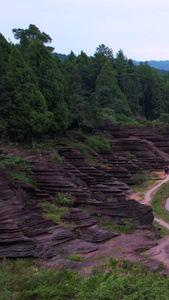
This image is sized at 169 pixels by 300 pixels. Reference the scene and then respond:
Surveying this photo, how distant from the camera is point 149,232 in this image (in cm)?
1335

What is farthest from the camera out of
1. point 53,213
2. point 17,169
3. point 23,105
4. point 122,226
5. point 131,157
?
point 131,157

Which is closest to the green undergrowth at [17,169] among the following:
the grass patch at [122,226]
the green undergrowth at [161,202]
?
the grass patch at [122,226]

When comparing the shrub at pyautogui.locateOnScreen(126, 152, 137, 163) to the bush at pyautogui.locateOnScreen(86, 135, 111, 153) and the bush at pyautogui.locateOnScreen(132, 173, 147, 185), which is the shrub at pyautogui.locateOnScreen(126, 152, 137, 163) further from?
the bush at pyautogui.locateOnScreen(132, 173, 147, 185)

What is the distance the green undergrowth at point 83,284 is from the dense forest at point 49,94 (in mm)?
17438

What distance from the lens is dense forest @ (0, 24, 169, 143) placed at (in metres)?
25.1

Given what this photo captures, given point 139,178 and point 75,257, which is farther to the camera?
point 139,178

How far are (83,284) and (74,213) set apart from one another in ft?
21.0

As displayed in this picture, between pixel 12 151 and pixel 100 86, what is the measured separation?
31109 mm

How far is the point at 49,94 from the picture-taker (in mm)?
29094

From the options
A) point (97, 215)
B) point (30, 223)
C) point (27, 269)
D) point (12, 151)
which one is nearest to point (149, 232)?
point (97, 215)

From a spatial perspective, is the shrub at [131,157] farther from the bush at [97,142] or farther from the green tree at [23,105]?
the green tree at [23,105]

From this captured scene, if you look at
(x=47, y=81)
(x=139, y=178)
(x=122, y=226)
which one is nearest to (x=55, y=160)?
(x=139, y=178)

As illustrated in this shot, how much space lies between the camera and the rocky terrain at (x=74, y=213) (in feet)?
33.1

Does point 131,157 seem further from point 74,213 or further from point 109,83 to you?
point 109,83
